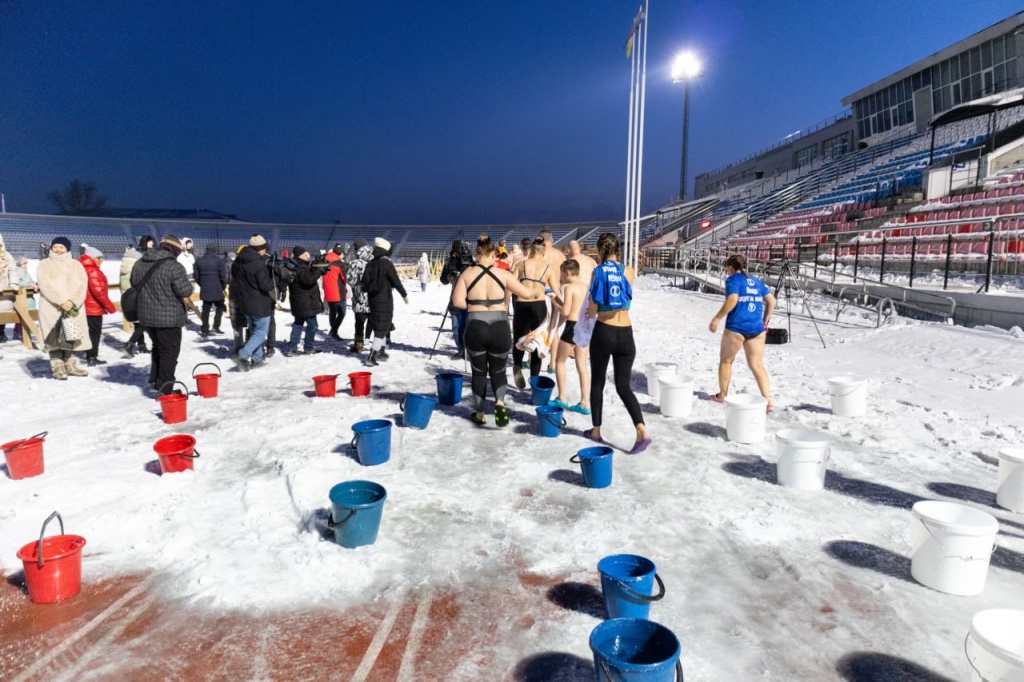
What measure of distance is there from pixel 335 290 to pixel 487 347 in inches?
245

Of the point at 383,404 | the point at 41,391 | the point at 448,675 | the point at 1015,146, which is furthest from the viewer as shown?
the point at 1015,146

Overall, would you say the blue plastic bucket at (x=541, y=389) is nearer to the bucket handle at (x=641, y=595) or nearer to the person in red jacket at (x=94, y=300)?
the bucket handle at (x=641, y=595)

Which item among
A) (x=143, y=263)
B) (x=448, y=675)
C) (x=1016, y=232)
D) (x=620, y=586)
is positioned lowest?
(x=448, y=675)

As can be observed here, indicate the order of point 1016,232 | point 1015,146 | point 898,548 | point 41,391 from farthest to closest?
point 1015,146 → point 1016,232 → point 41,391 → point 898,548

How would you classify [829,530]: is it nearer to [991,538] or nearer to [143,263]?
[991,538]

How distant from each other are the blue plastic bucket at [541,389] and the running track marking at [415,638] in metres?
3.67

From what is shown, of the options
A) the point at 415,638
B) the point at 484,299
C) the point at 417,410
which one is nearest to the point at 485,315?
the point at 484,299

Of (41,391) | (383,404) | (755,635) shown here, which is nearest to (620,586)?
(755,635)

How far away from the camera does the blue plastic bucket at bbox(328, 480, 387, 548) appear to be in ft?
11.7

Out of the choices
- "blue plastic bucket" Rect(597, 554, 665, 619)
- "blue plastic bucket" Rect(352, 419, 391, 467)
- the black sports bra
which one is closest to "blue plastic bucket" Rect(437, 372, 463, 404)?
the black sports bra

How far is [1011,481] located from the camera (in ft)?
13.7

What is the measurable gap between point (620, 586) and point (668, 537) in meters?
1.22

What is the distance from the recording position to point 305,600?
3217mm

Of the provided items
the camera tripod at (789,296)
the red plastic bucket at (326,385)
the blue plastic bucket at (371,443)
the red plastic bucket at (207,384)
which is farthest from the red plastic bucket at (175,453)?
the camera tripod at (789,296)
